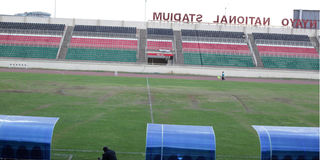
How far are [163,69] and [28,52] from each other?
2708 cm

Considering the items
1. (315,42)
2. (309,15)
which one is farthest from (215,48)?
(309,15)

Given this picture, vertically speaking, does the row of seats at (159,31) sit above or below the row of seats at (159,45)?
above

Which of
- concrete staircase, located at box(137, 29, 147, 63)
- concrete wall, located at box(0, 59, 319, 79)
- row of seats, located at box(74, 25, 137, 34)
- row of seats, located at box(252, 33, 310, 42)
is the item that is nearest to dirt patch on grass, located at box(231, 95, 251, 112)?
concrete wall, located at box(0, 59, 319, 79)

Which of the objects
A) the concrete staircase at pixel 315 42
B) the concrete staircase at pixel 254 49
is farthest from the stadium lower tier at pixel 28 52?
the concrete staircase at pixel 315 42

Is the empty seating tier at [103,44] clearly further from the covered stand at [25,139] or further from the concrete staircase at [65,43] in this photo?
the covered stand at [25,139]

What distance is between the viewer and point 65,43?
65.6m

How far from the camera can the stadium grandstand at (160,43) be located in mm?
62219

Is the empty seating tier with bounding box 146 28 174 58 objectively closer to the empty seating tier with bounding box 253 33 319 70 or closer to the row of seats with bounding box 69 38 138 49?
the row of seats with bounding box 69 38 138 49

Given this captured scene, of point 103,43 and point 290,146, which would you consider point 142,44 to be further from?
point 290,146

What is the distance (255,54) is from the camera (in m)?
66.4

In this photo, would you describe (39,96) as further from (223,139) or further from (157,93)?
(223,139)

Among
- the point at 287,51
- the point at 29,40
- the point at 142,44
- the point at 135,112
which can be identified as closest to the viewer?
the point at 135,112

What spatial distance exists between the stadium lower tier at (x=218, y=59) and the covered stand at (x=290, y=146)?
52046 millimetres

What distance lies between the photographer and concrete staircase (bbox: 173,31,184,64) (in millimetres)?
62969
